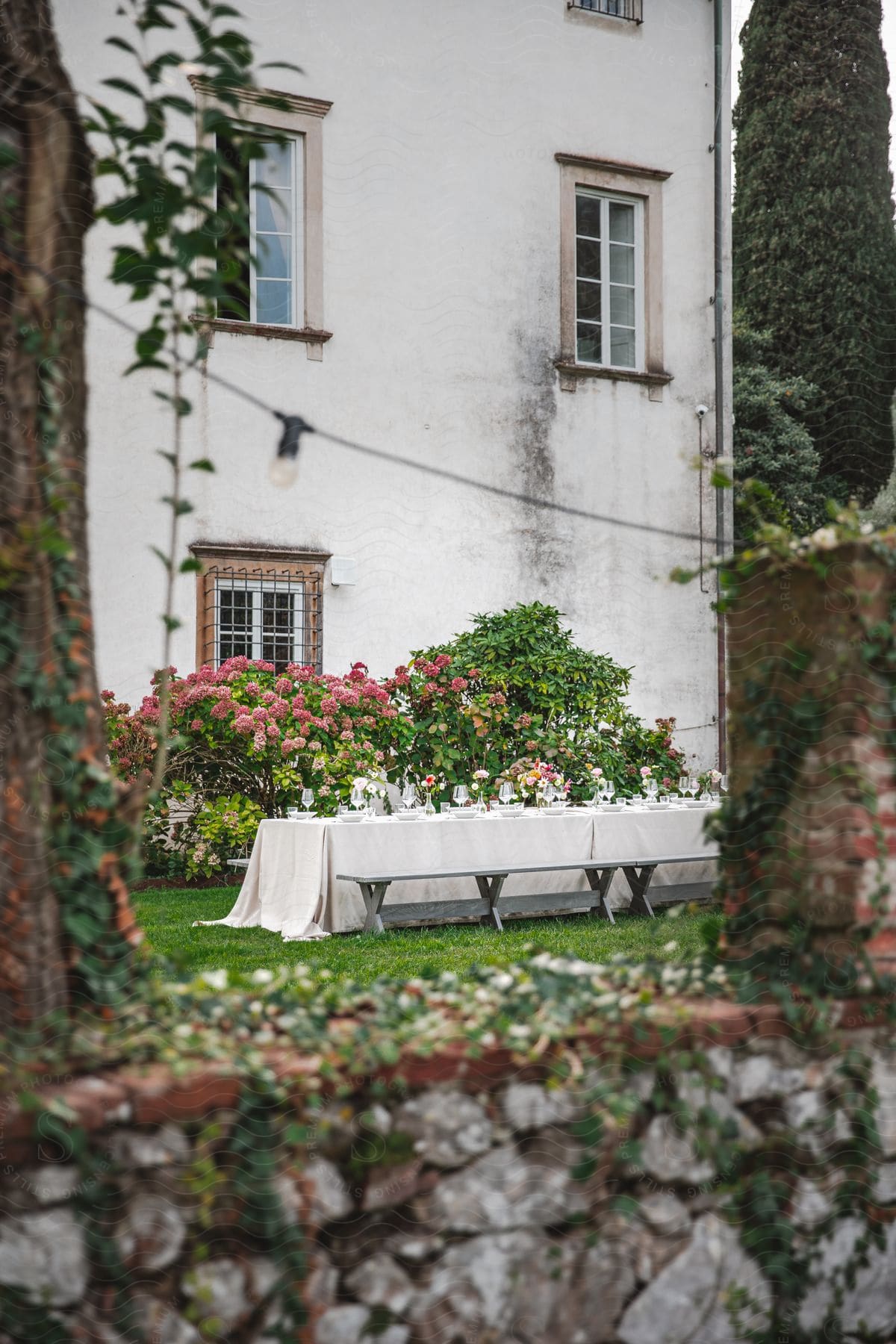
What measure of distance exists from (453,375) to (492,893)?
17.6ft

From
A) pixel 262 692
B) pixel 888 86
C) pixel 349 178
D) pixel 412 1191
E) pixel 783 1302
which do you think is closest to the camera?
pixel 412 1191

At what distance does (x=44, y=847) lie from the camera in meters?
2.23

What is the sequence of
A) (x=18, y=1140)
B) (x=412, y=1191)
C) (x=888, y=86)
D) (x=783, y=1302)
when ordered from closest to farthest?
1. (x=18, y=1140)
2. (x=412, y=1191)
3. (x=783, y=1302)
4. (x=888, y=86)

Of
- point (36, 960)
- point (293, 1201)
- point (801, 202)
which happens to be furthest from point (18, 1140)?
point (801, 202)

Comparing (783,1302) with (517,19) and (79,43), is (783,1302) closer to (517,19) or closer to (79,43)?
(79,43)

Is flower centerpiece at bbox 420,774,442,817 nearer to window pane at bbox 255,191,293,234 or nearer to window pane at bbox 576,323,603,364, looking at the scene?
window pane at bbox 255,191,293,234

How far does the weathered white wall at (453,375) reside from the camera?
31.7 ft

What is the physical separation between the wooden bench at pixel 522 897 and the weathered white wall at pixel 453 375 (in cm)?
348

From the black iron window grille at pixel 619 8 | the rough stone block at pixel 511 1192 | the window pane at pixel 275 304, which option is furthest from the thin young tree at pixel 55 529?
the black iron window grille at pixel 619 8

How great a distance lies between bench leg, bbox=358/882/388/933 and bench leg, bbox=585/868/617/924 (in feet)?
4.23

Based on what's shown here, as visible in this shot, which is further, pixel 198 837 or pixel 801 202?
pixel 801 202

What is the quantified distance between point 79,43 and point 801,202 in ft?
32.0

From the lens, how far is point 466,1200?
218 cm

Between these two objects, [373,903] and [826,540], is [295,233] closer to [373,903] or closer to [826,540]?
[373,903]
